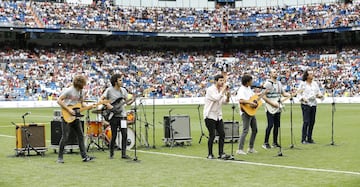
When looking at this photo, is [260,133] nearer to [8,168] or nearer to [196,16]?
[8,168]

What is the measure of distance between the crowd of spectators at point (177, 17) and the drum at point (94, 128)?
173 feet

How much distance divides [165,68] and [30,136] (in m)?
55.6

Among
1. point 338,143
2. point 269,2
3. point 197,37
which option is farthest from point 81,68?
point 338,143

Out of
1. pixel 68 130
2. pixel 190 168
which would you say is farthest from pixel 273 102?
pixel 68 130

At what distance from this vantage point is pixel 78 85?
14.1m

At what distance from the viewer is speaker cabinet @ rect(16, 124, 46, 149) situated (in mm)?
15797

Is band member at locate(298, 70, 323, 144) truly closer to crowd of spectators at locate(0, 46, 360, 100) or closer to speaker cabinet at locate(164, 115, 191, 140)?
speaker cabinet at locate(164, 115, 191, 140)

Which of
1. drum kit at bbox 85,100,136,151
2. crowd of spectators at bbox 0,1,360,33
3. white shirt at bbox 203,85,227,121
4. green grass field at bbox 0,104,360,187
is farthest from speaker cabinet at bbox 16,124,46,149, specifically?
crowd of spectators at bbox 0,1,360,33

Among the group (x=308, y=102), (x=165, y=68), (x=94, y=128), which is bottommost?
(x=94, y=128)

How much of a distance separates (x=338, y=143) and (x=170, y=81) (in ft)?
163

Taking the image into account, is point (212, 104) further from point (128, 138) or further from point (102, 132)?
point (102, 132)

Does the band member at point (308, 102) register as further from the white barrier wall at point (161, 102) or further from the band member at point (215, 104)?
the white barrier wall at point (161, 102)

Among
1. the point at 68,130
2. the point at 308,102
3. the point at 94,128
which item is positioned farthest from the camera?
the point at 308,102

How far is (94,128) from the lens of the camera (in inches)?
660
